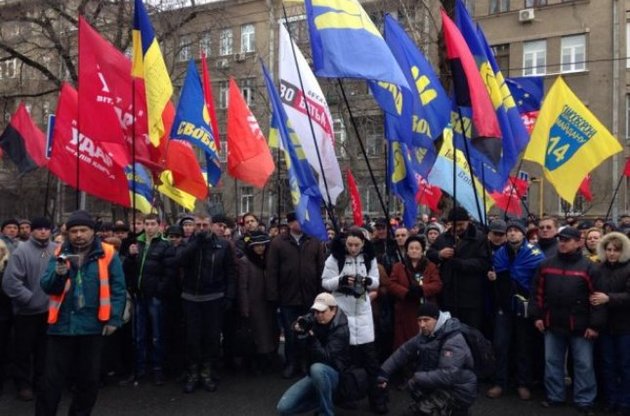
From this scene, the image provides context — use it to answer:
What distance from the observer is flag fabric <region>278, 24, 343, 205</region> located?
727 cm

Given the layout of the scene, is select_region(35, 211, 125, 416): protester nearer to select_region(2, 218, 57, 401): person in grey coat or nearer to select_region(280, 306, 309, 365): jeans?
select_region(2, 218, 57, 401): person in grey coat

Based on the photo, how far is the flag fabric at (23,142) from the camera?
10812 millimetres

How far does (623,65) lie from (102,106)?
81.1 feet

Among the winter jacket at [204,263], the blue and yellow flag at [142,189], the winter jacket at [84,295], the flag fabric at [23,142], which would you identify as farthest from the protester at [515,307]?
the flag fabric at [23,142]

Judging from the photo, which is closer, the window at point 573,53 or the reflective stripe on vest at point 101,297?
Answer: the reflective stripe on vest at point 101,297

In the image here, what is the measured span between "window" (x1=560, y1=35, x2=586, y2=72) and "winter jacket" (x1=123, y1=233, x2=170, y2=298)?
2431 cm

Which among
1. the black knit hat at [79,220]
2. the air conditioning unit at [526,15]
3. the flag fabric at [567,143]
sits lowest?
the black knit hat at [79,220]

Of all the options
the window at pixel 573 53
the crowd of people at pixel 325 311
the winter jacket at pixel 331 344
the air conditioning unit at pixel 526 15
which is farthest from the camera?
the air conditioning unit at pixel 526 15

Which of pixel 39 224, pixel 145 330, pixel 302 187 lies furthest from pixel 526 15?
pixel 39 224

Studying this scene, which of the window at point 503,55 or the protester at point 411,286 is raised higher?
the window at point 503,55

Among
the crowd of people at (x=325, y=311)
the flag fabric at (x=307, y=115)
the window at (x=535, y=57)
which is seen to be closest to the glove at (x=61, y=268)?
the crowd of people at (x=325, y=311)

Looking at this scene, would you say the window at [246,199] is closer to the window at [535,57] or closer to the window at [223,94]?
the window at [223,94]

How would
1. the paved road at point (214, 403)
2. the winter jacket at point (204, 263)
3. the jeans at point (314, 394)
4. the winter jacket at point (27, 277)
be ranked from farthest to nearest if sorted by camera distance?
the winter jacket at point (204, 263), the winter jacket at point (27, 277), the paved road at point (214, 403), the jeans at point (314, 394)

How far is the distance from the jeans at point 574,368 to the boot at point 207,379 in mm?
3463
